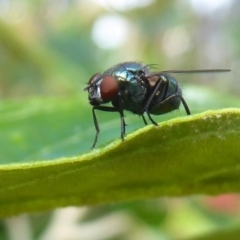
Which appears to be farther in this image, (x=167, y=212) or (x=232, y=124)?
(x=167, y=212)

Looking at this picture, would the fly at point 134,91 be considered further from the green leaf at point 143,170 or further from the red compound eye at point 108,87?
the green leaf at point 143,170

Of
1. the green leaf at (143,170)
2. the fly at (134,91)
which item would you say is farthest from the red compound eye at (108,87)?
the green leaf at (143,170)

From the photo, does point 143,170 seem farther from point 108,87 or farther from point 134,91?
point 134,91

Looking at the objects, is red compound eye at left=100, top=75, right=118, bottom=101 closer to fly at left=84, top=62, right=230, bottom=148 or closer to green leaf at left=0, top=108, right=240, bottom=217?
fly at left=84, top=62, right=230, bottom=148

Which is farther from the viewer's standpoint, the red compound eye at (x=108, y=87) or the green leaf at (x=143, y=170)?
the red compound eye at (x=108, y=87)

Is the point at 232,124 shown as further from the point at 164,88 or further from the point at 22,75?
the point at 22,75

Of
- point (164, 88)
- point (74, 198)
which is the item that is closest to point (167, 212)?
point (164, 88)
